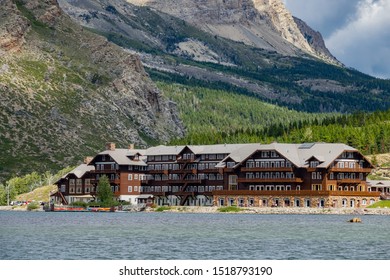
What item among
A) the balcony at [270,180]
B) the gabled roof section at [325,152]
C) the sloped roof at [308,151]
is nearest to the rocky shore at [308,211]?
the balcony at [270,180]

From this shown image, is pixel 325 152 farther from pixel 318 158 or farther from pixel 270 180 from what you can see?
pixel 270 180

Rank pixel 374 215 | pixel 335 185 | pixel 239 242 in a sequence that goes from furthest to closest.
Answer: pixel 335 185
pixel 374 215
pixel 239 242

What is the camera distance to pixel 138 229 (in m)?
119

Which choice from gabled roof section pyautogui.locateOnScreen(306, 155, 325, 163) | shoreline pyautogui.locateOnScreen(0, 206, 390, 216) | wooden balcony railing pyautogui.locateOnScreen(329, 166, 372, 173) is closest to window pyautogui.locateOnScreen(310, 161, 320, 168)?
gabled roof section pyautogui.locateOnScreen(306, 155, 325, 163)

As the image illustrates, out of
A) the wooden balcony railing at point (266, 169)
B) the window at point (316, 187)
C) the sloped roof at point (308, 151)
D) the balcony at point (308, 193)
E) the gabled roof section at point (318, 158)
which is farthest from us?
the wooden balcony railing at point (266, 169)

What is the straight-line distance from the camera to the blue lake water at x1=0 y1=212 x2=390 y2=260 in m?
84.6

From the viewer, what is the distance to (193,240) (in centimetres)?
10056

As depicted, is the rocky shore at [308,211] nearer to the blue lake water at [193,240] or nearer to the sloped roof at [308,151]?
the sloped roof at [308,151]

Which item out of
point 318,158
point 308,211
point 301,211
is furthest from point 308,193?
point 301,211

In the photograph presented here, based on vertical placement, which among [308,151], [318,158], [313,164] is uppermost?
[308,151]

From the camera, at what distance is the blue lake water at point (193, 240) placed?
8456 centimetres
